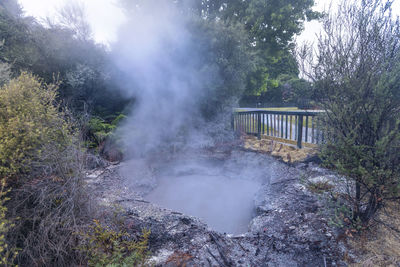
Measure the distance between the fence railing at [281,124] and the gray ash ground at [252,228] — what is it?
958 mm

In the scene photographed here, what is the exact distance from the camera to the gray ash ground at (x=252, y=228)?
85.5 inches

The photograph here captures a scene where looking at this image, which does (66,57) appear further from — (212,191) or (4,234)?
(4,234)

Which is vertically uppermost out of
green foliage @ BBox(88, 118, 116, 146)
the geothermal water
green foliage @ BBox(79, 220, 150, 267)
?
green foliage @ BBox(88, 118, 116, 146)

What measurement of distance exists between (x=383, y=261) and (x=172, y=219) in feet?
7.92

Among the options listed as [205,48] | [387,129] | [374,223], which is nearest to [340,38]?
[387,129]

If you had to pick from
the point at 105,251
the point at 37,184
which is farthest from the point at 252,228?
the point at 37,184

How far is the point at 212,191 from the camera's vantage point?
5129 mm

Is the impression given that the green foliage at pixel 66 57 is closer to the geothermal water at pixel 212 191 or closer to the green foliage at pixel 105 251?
the geothermal water at pixel 212 191

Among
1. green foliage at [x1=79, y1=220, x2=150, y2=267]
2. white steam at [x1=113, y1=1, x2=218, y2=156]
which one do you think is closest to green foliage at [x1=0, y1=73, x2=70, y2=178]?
green foliage at [x1=79, y1=220, x2=150, y2=267]

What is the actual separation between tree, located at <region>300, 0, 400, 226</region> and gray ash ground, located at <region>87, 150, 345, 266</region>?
57 centimetres

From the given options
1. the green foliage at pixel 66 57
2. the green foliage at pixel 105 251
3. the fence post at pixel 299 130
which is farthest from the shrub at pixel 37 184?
the fence post at pixel 299 130

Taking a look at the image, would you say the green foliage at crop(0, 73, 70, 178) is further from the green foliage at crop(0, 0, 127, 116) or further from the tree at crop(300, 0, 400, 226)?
the green foliage at crop(0, 0, 127, 116)

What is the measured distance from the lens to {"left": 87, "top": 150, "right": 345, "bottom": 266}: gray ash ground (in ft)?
7.13

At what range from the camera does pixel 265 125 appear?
698cm
